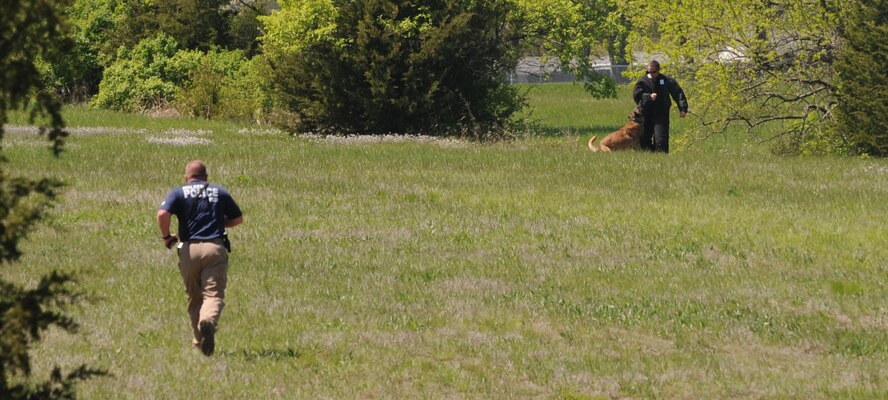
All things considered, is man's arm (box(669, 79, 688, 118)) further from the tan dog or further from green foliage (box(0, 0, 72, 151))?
green foliage (box(0, 0, 72, 151))

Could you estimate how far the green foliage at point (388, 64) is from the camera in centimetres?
3856

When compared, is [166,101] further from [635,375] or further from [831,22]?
[635,375]

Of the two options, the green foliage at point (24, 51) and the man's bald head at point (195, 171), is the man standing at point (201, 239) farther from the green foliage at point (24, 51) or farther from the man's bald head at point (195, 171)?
the green foliage at point (24, 51)

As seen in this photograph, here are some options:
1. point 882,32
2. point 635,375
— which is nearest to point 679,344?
point 635,375

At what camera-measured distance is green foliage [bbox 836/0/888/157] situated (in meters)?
30.9

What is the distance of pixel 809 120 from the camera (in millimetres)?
35562

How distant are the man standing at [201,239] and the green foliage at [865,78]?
21845 mm

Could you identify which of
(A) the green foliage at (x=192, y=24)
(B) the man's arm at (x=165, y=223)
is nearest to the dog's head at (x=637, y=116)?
(B) the man's arm at (x=165, y=223)

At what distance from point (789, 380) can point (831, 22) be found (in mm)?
24486

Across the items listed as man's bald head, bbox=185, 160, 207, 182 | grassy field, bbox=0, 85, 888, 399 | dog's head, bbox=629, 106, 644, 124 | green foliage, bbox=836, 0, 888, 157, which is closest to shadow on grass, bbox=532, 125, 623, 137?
A: green foliage, bbox=836, 0, 888, 157

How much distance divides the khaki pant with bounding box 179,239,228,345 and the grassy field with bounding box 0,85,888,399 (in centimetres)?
47

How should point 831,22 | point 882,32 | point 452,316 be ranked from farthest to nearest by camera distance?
point 831,22, point 882,32, point 452,316

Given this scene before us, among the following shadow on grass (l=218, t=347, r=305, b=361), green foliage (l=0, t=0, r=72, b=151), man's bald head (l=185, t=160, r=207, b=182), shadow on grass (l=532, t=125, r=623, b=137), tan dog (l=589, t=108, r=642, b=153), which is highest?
green foliage (l=0, t=0, r=72, b=151)

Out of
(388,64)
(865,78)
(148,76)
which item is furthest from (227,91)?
(865,78)
